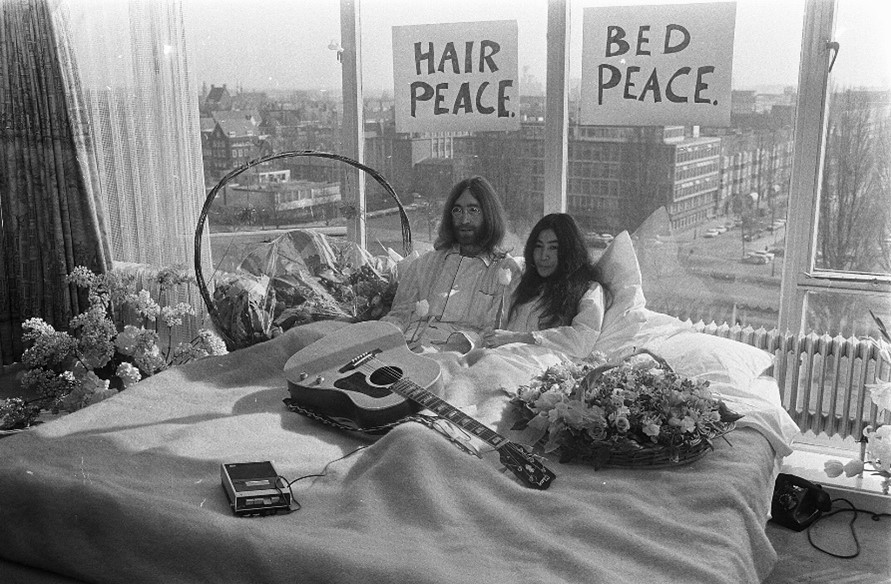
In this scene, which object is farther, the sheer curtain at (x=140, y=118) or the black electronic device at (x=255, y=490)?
the sheer curtain at (x=140, y=118)

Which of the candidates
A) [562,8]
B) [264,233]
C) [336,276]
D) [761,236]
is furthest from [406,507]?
[264,233]

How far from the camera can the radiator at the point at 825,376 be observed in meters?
3.16

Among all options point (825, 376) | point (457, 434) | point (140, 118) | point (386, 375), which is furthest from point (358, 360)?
point (140, 118)

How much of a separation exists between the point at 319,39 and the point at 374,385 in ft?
6.73

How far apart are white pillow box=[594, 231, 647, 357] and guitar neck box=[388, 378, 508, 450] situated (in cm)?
77

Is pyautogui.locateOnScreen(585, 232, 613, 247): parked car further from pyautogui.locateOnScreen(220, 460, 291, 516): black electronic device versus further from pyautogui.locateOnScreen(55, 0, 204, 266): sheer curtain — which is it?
pyautogui.locateOnScreen(220, 460, 291, 516): black electronic device

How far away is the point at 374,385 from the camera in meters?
2.58

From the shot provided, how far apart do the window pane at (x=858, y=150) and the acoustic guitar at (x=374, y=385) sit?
155 centimetres

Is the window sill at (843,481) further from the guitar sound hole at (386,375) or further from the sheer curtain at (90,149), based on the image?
the sheer curtain at (90,149)

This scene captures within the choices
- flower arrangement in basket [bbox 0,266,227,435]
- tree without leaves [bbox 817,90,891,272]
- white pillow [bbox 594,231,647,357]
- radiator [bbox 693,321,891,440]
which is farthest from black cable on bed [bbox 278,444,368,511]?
tree without leaves [bbox 817,90,891,272]

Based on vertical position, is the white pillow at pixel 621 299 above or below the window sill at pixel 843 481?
above

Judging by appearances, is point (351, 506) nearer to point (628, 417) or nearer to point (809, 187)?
point (628, 417)

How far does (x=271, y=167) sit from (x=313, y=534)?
2726mm

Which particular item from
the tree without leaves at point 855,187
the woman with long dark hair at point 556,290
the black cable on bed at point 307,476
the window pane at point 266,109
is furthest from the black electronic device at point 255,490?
the tree without leaves at point 855,187
